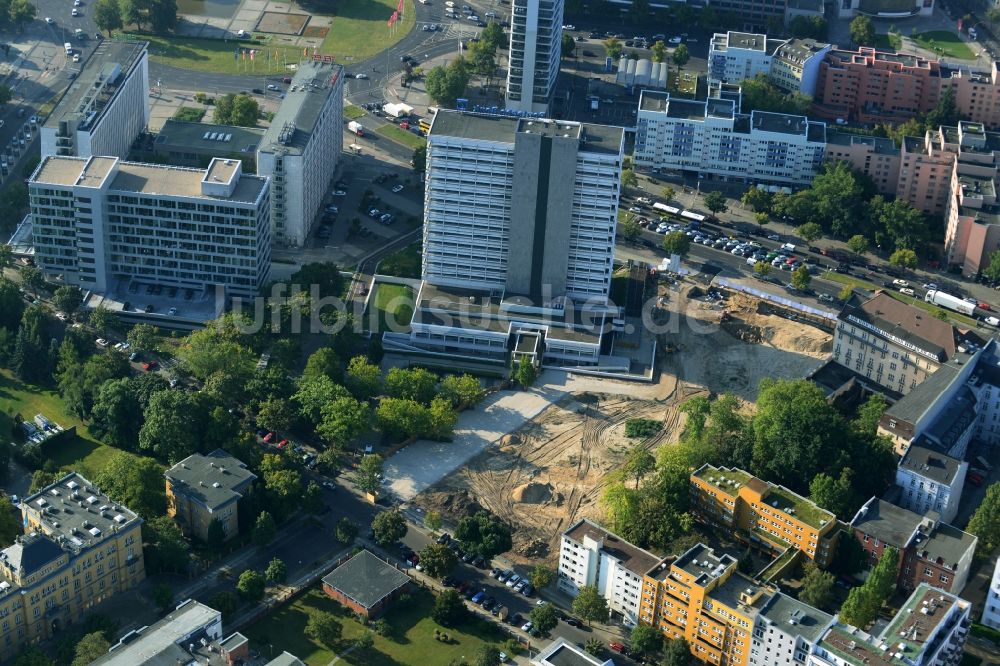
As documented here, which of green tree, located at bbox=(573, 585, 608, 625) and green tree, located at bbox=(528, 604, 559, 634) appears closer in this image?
green tree, located at bbox=(528, 604, 559, 634)

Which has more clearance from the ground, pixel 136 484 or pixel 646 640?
pixel 136 484

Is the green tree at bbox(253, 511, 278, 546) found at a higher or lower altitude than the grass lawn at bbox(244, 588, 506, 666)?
higher

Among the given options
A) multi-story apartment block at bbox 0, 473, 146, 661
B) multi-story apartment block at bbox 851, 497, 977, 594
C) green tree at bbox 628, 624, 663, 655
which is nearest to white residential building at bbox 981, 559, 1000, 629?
multi-story apartment block at bbox 851, 497, 977, 594

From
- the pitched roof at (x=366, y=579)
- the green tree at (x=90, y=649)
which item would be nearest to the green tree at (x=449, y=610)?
the pitched roof at (x=366, y=579)

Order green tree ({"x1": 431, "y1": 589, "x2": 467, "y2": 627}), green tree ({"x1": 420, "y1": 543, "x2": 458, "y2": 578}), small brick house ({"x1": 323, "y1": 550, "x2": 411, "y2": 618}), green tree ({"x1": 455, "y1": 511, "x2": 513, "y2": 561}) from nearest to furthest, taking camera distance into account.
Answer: green tree ({"x1": 431, "y1": 589, "x2": 467, "y2": 627}) → small brick house ({"x1": 323, "y1": 550, "x2": 411, "y2": 618}) → green tree ({"x1": 420, "y1": 543, "x2": 458, "y2": 578}) → green tree ({"x1": 455, "y1": 511, "x2": 513, "y2": 561})

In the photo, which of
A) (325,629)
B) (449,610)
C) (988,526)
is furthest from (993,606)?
(325,629)

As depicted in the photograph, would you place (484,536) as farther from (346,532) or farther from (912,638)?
(912,638)

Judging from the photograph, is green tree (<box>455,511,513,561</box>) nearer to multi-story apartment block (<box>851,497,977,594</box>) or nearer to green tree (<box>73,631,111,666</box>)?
multi-story apartment block (<box>851,497,977,594</box>)
